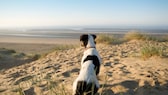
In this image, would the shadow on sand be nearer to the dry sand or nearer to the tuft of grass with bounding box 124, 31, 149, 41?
the dry sand

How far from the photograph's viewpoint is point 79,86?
13.5 feet

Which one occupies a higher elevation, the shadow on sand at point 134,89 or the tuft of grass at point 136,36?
the tuft of grass at point 136,36

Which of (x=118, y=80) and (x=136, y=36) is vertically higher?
(x=136, y=36)

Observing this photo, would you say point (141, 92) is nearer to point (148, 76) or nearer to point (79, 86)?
point (148, 76)

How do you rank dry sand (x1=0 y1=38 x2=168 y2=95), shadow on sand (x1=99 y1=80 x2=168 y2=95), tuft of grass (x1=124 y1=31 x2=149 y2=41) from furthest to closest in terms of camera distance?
tuft of grass (x1=124 y1=31 x2=149 y2=41), dry sand (x1=0 y1=38 x2=168 y2=95), shadow on sand (x1=99 y1=80 x2=168 y2=95)

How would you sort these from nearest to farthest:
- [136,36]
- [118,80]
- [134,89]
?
[134,89]
[118,80]
[136,36]

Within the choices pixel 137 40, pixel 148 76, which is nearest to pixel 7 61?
pixel 137 40

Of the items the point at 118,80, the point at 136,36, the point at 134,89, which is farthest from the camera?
the point at 136,36

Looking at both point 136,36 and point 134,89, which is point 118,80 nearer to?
point 134,89

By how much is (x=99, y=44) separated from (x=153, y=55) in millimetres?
5173

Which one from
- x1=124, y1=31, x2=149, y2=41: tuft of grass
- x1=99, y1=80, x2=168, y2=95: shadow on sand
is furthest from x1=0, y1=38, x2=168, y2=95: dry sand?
x1=124, y1=31, x2=149, y2=41: tuft of grass

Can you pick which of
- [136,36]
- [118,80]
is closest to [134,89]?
[118,80]

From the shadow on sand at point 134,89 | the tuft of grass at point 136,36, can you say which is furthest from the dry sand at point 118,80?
the tuft of grass at point 136,36

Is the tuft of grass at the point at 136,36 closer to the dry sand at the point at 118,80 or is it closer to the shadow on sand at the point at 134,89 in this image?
the dry sand at the point at 118,80
